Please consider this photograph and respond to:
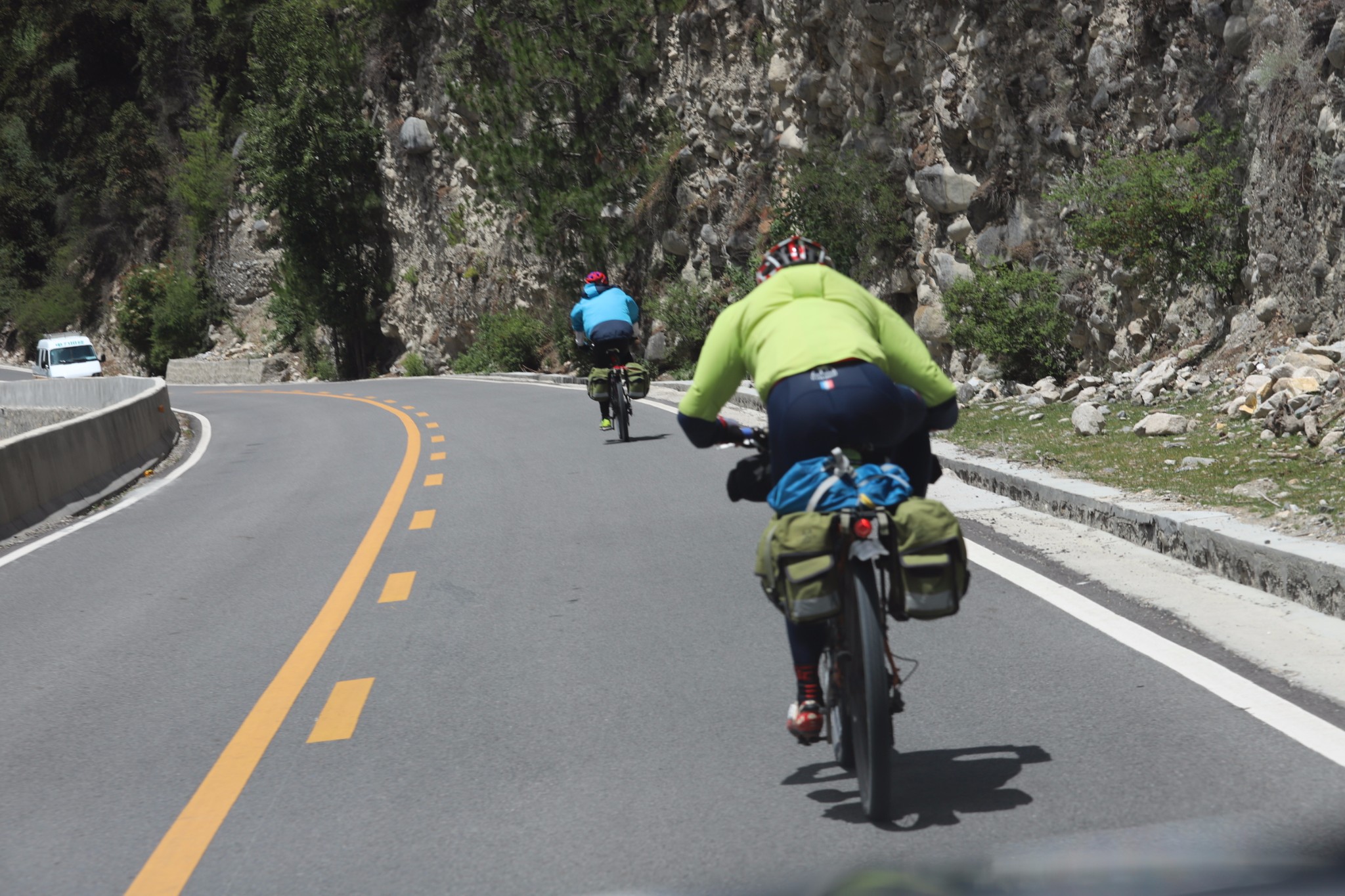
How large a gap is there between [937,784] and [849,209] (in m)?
20.9

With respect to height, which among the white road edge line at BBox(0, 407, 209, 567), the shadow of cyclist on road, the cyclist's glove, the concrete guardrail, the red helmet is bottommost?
the concrete guardrail

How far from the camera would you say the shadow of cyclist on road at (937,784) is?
4176 millimetres

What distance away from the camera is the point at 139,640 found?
24.3ft

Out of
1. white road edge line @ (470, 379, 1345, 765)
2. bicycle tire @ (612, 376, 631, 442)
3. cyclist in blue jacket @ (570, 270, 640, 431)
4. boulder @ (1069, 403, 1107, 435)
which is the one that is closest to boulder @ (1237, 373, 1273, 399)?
boulder @ (1069, 403, 1107, 435)

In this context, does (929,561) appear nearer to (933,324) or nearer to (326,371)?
(933,324)

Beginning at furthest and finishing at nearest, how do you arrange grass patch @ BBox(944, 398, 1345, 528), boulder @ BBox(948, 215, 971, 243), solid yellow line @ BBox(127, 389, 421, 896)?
boulder @ BBox(948, 215, 971, 243) < grass patch @ BBox(944, 398, 1345, 528) < solid yellow line @ BBox(127, 389, 421, 896)

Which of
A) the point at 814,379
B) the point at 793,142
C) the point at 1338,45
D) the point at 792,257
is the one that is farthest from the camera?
the point at 793,142

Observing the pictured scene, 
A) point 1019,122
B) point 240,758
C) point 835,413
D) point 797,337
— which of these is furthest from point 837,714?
point 1019,122

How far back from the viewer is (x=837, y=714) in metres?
4.35

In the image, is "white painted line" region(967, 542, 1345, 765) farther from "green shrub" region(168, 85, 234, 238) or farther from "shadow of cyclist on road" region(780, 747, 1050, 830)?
"green shrub" region(168, 85, 234, 238)

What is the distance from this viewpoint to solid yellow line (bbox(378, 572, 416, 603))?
8.06 meters

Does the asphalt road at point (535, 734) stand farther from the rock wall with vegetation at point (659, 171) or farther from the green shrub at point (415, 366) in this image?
the green shrub at point (415, 366)

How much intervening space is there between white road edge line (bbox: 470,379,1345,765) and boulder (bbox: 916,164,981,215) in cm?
1499

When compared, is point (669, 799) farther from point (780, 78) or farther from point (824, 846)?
point (780, 78)
